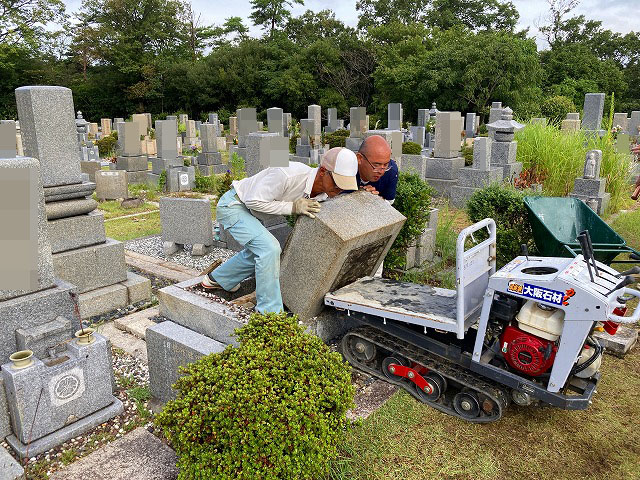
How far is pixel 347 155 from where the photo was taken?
3814 mm

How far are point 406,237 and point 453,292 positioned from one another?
1.75 m

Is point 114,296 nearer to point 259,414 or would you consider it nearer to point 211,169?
point 259,414

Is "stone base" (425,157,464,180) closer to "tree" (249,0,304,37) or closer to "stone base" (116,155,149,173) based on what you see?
"stone base" (116,155,149,173)

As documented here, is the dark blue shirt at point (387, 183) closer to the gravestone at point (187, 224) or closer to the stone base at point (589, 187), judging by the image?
the gravestone at point (187, 224)

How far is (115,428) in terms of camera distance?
331cm

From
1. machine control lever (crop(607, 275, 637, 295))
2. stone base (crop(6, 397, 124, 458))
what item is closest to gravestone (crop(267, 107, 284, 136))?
stone base (crop(6, 397, 124, 458))

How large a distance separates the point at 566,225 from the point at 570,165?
517 centimetres

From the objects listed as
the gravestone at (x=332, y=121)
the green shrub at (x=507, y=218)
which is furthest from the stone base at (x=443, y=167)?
the gravestone at (x=332, y=121)

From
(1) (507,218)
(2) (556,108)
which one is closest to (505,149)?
(1) (507,218)

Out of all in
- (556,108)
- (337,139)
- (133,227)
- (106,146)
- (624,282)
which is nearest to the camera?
(624,282)

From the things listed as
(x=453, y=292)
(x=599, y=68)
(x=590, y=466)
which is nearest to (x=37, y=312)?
(x=453, y=292)

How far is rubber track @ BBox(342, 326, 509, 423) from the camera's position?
10.8 feet

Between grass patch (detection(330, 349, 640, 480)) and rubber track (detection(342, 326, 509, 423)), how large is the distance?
0.23 feet

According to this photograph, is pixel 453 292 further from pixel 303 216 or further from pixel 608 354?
pixel 608 354
